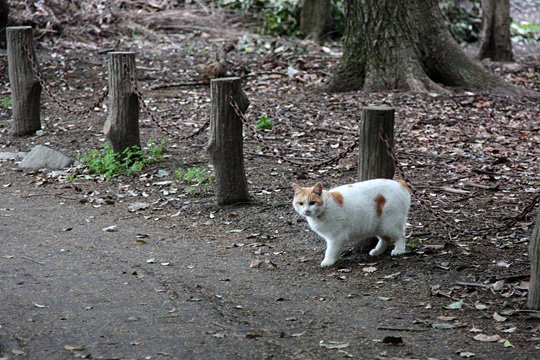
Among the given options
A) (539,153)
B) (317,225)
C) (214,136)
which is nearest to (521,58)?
(539,153)

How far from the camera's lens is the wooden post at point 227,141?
7.43 meters

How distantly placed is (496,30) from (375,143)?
10.2 m

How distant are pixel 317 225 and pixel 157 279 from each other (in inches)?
49.4

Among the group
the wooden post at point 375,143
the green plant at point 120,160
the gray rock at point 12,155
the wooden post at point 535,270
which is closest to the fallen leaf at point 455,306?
the wooden post at point 535,270

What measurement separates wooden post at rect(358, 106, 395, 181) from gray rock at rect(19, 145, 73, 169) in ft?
14.4

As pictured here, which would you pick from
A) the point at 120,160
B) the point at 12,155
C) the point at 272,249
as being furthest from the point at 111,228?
the point at 12,155

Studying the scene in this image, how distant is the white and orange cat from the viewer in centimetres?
601

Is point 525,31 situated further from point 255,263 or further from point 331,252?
point 255,263

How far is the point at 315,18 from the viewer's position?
57.6 feet

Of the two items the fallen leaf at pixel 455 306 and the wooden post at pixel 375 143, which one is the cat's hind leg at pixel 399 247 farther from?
the fallen leaf at pixel 455 306

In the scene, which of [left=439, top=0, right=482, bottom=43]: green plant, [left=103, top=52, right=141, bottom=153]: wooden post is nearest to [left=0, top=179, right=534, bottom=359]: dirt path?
[left=103, top=52, right=141, bottom=153]: wooden post

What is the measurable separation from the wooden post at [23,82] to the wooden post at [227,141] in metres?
4.02

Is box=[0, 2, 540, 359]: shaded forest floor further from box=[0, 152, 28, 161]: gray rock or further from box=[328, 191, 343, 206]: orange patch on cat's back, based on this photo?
box=[328, 191, 343, 206]: orange patch on cat's back

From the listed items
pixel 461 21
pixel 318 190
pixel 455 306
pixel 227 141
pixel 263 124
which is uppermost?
pixel 461 21
